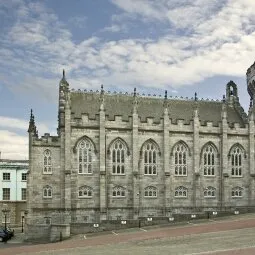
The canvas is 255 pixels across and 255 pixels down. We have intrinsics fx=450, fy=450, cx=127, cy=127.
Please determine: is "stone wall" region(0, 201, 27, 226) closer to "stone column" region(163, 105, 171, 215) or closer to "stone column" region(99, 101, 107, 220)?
"stone column" region(99, 101, 107, 220)

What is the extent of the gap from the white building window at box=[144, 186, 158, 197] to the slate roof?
8.12 meters

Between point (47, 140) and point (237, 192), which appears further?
point (237, 192)

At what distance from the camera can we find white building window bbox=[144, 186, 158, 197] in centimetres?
5322

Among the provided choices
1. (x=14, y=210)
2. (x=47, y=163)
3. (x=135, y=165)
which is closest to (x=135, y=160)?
(x=135, y=165)

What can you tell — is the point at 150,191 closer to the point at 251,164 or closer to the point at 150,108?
the point at 150,108

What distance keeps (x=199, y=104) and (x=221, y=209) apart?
14447 millimetres

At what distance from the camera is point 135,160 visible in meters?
52.7

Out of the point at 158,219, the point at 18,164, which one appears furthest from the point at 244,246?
the point at 18,164

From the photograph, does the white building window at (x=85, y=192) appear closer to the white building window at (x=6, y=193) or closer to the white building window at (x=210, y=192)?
the white building window at (x=210, y=192)

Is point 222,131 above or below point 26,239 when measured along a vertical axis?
above

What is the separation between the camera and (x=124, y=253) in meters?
27.1

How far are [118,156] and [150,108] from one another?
8996 mm

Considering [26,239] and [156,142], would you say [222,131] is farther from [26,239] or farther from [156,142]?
[26,239]

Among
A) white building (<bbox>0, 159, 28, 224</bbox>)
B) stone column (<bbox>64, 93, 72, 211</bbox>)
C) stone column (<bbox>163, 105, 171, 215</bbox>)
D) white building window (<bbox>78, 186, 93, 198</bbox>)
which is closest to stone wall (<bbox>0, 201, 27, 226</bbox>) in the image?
white building (<bbox>0, 159, 28, 224</bbox>)
